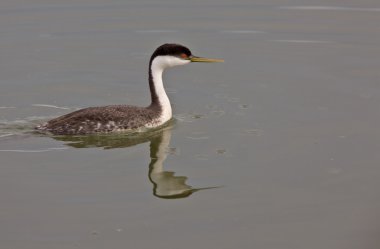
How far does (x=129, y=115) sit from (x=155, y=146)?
0.63m

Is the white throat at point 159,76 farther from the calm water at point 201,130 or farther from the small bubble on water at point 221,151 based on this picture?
the small bubble on water at point 221,151

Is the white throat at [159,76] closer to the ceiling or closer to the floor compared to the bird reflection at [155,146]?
closer to the ceiling

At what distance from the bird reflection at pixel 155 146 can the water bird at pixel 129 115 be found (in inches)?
4.2

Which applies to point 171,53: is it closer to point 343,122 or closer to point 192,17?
point 343,122

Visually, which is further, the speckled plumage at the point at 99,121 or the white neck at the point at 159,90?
the white neck at the point at 159,90

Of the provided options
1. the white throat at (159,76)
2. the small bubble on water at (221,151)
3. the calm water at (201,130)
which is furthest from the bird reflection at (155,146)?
the small bubble on water at (221,151)

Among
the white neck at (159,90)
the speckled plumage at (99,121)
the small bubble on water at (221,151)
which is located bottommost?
the small bubble on water at (221,151)

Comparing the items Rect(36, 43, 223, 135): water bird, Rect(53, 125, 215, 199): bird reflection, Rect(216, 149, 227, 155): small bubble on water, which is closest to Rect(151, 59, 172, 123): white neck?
Rect(36, 43, 223, 135): water bird

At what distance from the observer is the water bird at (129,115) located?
40.7 feet

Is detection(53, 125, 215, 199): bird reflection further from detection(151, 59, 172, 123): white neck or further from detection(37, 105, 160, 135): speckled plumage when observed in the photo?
detection(151, 59, 172, 123): white neck

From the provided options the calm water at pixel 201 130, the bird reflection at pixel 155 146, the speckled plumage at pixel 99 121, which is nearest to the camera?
the calm water at pixel 201 130

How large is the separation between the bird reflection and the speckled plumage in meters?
0.11

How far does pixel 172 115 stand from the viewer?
13.6 metres

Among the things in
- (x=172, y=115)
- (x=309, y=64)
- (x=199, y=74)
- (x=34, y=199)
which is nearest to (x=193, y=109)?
(x=172, y=115)
